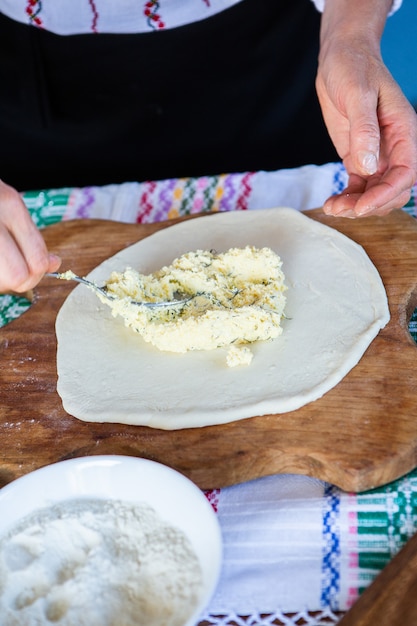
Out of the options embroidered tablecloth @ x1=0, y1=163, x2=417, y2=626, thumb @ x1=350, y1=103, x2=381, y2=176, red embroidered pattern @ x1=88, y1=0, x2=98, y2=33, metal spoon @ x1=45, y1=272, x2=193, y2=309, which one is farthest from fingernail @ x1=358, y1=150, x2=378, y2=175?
red embroidered pattern @ x1=88, y1=0, x2=98, y2=33

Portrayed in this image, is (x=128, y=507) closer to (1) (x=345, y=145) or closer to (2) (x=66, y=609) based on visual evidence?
(2) (x=66, y=609)

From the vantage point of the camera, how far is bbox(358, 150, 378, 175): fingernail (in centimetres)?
159

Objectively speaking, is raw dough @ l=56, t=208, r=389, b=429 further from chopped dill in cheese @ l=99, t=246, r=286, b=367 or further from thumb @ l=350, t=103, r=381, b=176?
thumb @ l=350, t=103, r=381, b=176

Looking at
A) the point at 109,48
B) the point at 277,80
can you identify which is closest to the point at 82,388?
the point at 109,48

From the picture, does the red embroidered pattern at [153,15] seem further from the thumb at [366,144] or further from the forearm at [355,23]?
the thumb at [366,144]

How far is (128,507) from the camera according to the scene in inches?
48.1

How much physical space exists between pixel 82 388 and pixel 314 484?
20.3 inches

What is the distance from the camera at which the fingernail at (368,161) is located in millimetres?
1586

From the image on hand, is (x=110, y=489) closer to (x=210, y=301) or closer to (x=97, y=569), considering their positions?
(x=97, y=569)

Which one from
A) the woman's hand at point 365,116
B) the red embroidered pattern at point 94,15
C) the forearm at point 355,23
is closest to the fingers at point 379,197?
the woman's hand at point 365,116

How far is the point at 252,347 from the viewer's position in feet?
5.13

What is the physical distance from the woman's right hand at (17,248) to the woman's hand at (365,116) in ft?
2.24

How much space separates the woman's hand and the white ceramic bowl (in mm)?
772

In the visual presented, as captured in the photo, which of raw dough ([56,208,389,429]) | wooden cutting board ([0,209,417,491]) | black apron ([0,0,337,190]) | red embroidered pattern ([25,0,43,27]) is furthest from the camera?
black apron ([0,0,337,190])
